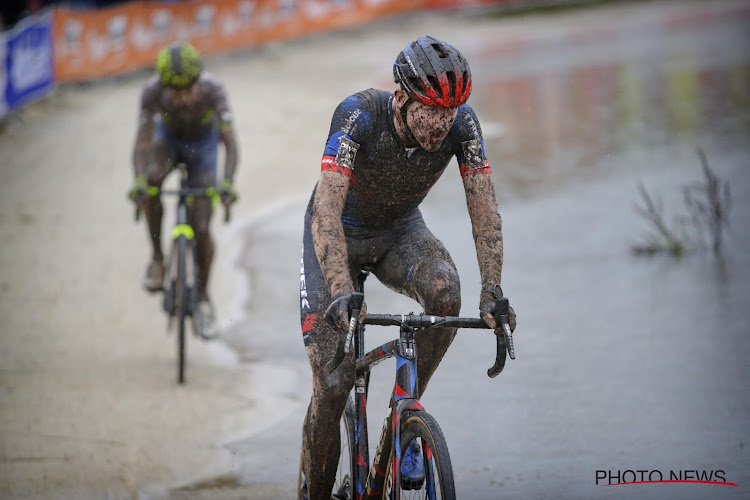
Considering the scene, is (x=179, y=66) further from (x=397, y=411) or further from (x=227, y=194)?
(x=397, y=411)

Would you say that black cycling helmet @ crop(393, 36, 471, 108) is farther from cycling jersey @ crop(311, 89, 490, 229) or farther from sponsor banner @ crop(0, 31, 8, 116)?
sponsor banner @ crop(0, 31, 8, 116)

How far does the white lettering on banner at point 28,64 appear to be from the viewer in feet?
57.2

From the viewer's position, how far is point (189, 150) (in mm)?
8031

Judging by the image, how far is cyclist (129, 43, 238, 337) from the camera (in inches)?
304

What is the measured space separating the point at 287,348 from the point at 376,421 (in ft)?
Answer: 6.24

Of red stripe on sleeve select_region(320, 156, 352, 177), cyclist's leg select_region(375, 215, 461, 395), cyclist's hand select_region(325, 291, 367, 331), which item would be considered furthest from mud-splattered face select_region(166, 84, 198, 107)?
cyclist's hand select_region(325, 291, 367, 331)

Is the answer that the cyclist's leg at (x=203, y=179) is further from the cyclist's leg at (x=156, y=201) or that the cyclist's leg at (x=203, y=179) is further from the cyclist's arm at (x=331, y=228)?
the cyclist's arm at (x=331, y=228)

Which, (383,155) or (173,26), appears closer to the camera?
(383,155)

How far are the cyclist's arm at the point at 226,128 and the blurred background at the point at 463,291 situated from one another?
1.40 metres

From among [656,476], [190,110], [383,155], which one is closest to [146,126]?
[190,110]

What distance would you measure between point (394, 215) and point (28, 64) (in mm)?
15409

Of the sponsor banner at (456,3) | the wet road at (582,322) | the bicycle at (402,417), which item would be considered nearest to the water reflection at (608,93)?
the wet road at (582,322)

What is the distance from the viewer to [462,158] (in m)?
4.25

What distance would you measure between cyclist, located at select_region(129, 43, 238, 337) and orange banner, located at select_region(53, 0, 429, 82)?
12814 millimetres
